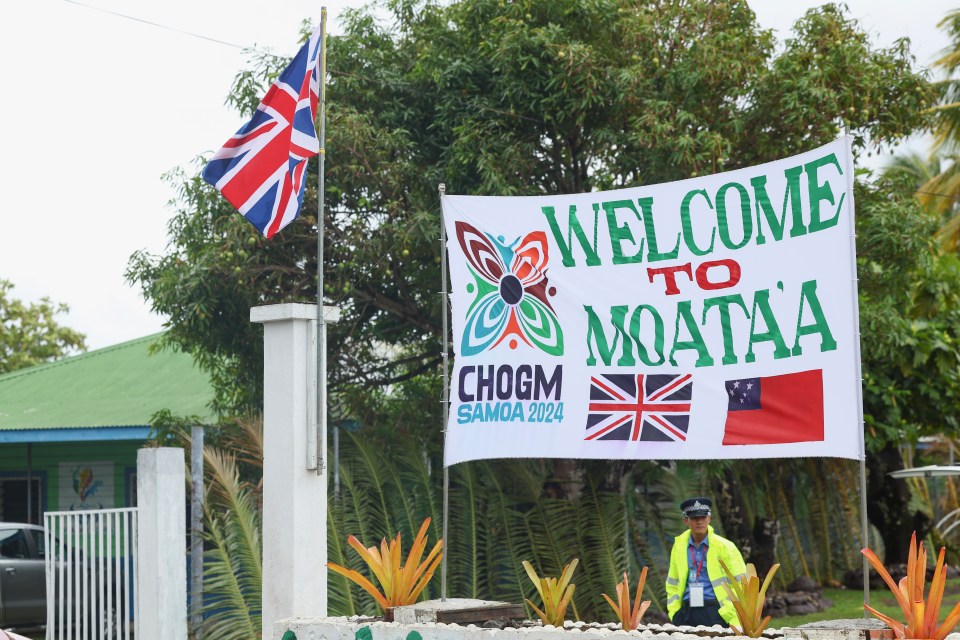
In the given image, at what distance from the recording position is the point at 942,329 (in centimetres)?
1747

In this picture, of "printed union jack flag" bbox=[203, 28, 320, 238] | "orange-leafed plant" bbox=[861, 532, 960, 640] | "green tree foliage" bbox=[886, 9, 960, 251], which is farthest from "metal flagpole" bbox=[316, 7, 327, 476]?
"green tree foliage" bbox=[886, 9, 960, 251]

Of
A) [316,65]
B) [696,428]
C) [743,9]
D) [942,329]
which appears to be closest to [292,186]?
[316,65]

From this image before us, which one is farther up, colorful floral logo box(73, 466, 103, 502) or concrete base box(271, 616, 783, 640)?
colorful floral logo box(73, 466, 103, 502)

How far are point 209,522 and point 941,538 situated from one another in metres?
14.1

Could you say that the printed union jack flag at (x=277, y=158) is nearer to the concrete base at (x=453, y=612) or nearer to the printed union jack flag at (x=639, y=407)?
the printed union jack flag at (x=639, y=407)

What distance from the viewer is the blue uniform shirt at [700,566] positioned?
302 inches

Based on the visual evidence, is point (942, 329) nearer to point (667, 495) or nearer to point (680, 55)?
point (667, 495)

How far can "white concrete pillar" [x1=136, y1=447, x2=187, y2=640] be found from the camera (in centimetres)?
955

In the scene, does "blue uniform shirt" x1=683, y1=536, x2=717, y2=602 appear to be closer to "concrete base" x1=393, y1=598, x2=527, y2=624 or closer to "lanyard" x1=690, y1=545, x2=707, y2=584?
"lanyard" x1=690, y1=545, x2=707, y2=584

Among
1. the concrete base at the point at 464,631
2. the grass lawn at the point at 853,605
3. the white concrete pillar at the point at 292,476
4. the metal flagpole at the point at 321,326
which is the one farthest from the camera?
the grass lawn at the point at 853,605

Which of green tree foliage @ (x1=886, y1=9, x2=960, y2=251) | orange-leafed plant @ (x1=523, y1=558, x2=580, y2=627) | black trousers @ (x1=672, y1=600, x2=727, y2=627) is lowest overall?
black trousers @ (x1=672, y1=600, x2=727, y2=627)

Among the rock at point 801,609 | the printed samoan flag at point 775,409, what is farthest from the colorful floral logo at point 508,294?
the rock at point 801,609

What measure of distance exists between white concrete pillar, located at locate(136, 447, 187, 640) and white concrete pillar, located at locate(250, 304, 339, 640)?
1.26 meters

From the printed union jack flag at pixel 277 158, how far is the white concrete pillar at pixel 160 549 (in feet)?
7.23
